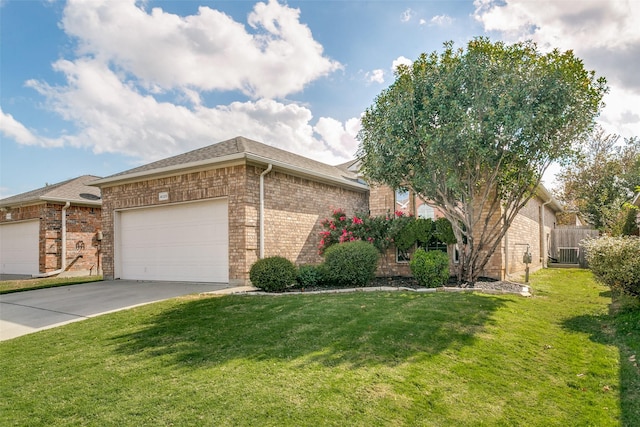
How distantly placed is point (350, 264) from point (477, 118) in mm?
4542

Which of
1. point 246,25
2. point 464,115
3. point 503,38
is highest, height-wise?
point 246,25

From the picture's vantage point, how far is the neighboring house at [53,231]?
573 inches

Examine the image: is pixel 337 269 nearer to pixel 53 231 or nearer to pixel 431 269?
pixel 431 269

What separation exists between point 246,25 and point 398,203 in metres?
7.43

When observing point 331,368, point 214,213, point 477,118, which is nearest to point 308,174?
point 214,213

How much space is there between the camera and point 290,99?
13055 millimetres

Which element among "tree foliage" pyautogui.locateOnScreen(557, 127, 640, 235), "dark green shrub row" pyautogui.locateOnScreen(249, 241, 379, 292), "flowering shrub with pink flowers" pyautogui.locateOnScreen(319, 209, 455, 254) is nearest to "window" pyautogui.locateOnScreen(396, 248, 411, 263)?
"flowering shrub with pink flowers" pyautogui.locateOnScreen(319, 209, 455, 254)

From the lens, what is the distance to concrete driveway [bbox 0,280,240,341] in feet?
21.8

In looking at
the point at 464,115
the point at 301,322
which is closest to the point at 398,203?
the point at 464,115

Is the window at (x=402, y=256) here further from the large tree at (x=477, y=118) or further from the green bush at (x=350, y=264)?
the large tree at (x=477, y=118)

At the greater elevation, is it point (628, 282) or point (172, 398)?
point (628, 282)

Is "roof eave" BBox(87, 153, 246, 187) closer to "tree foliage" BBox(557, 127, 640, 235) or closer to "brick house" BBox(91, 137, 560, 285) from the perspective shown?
"brick house" BBox(91, 137, 560, 285)

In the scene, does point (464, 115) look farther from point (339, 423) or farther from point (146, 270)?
point (146, 270)

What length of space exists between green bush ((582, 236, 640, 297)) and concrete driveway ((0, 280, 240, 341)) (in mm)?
8067
